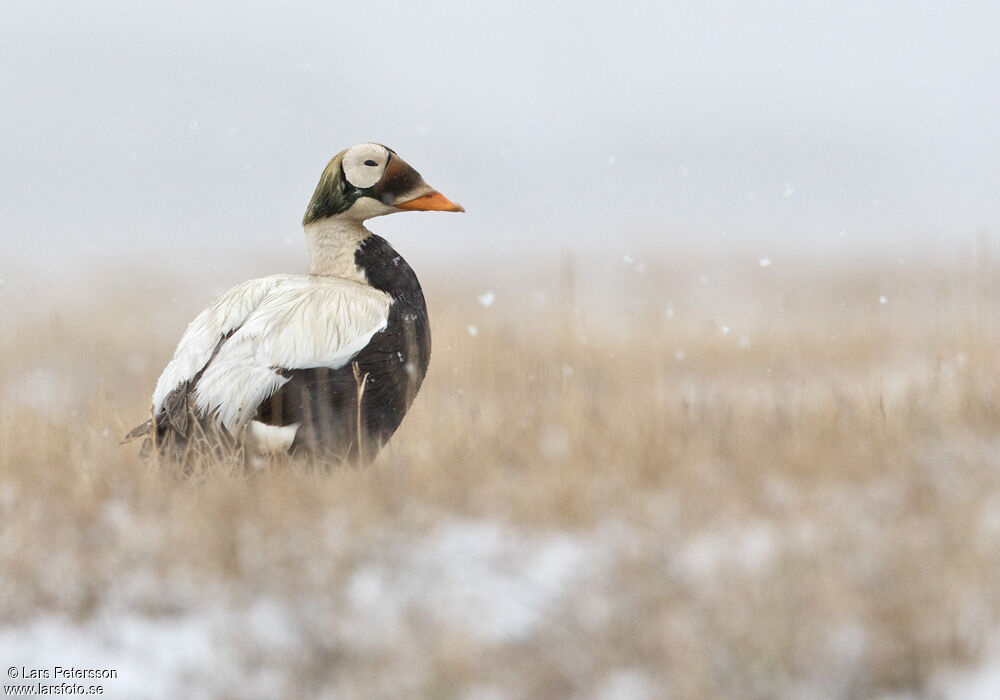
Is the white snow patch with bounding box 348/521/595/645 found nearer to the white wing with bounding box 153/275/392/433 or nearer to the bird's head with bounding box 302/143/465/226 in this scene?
the white wing with bounding box 153/275/392/433

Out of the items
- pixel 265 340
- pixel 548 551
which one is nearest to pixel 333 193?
pixel 265 340

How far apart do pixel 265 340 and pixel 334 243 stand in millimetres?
632

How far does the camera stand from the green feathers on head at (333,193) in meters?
3.89

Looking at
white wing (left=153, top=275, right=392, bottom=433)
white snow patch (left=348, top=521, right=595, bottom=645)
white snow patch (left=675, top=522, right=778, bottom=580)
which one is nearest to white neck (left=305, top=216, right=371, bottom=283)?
white wing (left=153, top=275, right=392, bottom=433)

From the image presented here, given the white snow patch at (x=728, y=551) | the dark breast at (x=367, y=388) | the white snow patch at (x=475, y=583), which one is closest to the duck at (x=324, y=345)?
the dark breast at (x=367, y=388)

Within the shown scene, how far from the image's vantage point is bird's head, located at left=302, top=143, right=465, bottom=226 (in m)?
3.88

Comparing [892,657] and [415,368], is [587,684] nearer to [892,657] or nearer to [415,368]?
[892,657]

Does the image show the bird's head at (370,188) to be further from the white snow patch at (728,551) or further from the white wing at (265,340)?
the white snow patch at (728,551)

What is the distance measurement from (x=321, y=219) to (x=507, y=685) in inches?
90.3

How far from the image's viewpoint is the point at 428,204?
395cm

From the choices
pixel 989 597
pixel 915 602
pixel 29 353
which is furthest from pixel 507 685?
pixel 29 353

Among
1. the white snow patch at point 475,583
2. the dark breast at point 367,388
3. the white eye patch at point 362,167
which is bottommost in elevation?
the white snow patch at point 475,583

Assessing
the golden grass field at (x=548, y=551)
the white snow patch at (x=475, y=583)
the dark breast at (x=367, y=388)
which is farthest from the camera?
the dark breast at (x=367, y=388)

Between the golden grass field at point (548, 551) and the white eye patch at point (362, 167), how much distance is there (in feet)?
3.50
